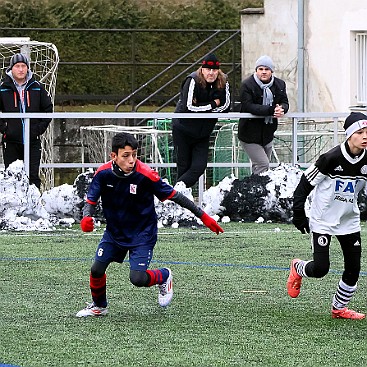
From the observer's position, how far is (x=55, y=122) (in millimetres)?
22328

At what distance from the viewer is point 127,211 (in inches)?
343

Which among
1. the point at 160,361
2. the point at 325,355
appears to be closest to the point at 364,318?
the point at 325,355

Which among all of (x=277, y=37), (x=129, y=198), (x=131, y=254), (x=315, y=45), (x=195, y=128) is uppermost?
(x=277, y=37)

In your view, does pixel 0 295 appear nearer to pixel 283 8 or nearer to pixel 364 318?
pixel 364 318

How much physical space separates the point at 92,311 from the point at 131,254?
0.47 meters

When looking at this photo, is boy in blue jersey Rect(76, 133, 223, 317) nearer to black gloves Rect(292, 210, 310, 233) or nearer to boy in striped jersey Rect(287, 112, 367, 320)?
black gloves Rect(292, 210, 310, 233)

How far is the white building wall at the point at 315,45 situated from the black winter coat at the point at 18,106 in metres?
7.42

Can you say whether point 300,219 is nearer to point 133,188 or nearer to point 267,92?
point 133,188

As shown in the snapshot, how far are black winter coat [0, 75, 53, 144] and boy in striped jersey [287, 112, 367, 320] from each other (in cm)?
654

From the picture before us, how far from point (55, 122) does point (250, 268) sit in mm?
11705

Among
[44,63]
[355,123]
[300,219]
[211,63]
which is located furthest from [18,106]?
[44,63]

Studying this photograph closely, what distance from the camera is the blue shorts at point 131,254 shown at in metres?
8.68

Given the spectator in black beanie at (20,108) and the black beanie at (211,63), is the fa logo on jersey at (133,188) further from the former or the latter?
the spectator in black beanie at (20,108)

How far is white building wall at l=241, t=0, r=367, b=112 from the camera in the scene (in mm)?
20797
